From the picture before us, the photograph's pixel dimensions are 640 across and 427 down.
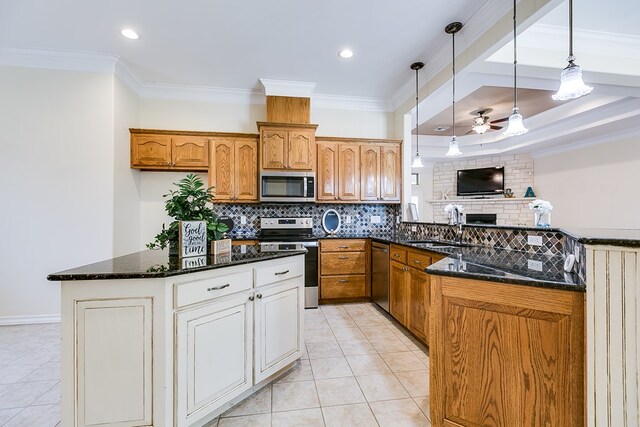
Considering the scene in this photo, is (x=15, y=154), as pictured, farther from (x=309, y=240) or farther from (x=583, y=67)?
(x=583, y=67)

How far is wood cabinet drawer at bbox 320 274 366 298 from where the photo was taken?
3834 mm

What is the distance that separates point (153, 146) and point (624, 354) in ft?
15.0

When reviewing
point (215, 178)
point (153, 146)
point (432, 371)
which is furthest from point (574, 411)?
point (153, 146)

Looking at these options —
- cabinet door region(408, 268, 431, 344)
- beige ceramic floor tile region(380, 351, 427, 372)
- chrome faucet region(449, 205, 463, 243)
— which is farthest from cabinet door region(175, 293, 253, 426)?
chrome faucet region(449, 205, 463, 243)

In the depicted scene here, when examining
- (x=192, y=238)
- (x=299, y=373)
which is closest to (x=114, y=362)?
(x=192, y=238)

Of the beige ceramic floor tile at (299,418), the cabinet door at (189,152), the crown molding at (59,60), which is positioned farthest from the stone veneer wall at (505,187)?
the crown molding at (59,60)

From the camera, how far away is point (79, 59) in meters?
3.20

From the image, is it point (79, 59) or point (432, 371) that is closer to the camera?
point (432, 371)

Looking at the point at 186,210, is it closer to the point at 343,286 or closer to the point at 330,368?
the point at 330,368

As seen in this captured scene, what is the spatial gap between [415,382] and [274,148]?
309cm

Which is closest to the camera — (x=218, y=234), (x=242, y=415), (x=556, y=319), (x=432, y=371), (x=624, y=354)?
(x=624, y=354)

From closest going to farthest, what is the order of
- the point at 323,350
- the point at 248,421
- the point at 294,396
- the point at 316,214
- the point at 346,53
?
the point at 248,421
the point at 294,396
the point at 323,350
the point at 346,53
the point at 316,214

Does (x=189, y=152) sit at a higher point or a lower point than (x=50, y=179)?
higher

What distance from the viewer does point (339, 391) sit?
6.38 feet
